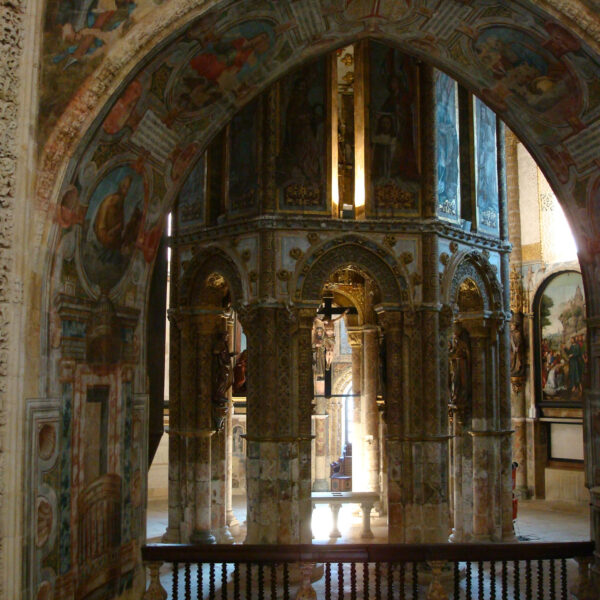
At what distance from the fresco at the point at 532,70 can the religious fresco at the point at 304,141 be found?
4.77 m

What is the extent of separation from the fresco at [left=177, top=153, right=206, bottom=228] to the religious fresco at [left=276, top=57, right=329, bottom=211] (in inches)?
68.0

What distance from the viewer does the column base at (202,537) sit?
13.6 metres

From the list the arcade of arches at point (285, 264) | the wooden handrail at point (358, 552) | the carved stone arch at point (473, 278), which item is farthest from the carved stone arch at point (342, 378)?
the wooden handrail at point (358, 552)

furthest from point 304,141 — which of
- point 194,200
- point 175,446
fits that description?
point 175,446

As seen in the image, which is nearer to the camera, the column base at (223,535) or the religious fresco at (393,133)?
the religious fresco at (393,133)

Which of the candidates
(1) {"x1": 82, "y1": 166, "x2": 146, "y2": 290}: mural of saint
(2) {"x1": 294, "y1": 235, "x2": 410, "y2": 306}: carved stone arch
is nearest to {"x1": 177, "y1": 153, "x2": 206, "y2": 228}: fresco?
(2) {"x1": 294, "y1": 235, "x2": 410, "y2": 306}: carved stone arch

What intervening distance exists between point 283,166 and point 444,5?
18.2 ft

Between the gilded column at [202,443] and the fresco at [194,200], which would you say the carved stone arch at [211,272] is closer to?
the fresco at [194,200]

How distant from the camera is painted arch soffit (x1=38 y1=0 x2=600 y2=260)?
666cm

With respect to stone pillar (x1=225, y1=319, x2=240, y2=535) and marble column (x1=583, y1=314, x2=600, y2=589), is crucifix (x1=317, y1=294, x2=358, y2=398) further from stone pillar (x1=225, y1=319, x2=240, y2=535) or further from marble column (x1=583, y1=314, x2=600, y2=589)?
Result: marble column (x1=583, y1=314, x2=600, y2=589)

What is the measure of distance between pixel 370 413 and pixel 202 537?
494 cm

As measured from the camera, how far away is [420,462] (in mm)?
12688

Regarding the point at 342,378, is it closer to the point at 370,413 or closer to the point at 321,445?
the point at 321,445

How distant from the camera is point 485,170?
14602 mm
